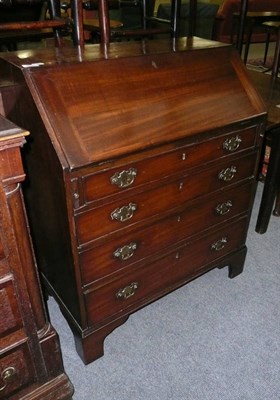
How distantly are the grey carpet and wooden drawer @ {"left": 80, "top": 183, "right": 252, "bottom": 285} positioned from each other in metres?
0.45

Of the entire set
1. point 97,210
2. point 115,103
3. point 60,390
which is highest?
point 115,103

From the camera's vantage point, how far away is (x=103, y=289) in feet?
4.44

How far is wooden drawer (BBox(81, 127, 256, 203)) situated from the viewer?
1124 mm

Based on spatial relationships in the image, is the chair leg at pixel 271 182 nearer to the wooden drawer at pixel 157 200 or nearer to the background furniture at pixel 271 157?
the background furniture at pixel 271 157

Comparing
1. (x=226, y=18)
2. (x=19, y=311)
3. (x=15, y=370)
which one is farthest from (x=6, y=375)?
(x=226, y=18)

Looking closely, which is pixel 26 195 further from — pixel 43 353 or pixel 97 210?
pixel 43 353

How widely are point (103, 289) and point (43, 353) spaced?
299 millimetres

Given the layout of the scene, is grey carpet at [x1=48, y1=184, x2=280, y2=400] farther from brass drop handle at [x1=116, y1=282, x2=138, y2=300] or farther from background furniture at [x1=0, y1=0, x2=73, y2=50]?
background furniture at [x1=0, y1=0, x2=73, y2=50]

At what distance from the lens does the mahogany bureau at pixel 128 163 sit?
1.08 metres

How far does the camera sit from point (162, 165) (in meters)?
1.26

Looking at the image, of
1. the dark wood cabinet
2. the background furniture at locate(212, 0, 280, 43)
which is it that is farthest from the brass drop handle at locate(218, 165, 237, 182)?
the background furniture at locate(212, 0, 280, 43)

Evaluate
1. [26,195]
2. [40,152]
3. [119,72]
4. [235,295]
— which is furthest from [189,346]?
[119,72]

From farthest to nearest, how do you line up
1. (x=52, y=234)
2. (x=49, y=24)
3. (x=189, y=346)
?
(x=189, y=346), (x=49, y=24), (x=52, y=234)

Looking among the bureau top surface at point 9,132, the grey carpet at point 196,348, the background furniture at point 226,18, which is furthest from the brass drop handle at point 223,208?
the background furniture at point 226,18
